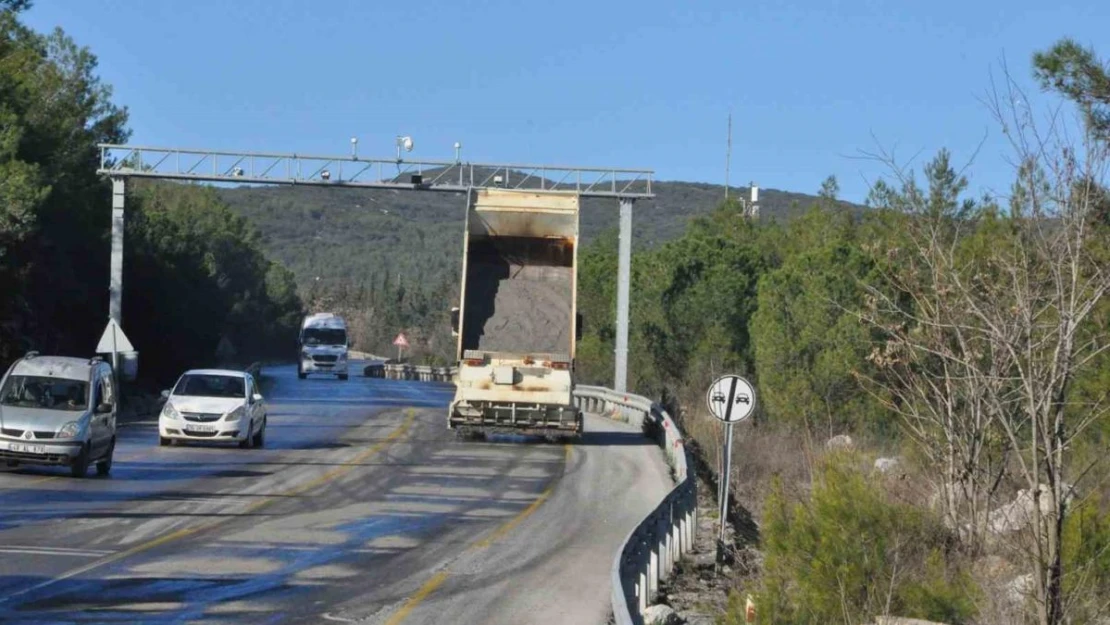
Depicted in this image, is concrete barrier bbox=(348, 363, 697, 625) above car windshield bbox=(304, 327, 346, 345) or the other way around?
the other way around

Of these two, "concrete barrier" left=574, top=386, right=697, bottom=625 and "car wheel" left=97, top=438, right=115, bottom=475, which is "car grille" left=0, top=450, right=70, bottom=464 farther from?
"concrete barrier" left=574, top=386, right=697, bottom=625

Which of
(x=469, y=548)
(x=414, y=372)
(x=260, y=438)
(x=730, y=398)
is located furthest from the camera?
(x=414, y=372)

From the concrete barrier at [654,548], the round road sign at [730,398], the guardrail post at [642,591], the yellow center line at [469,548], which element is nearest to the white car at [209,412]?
the yellow center line at [469,548]

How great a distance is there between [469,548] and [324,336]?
198ft

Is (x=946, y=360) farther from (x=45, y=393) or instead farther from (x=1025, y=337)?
(x=45, y=393)

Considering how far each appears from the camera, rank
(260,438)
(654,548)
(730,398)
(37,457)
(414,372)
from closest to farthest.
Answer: (654,548)
(730,398)
(37,457)
(260,438)
(414,372)

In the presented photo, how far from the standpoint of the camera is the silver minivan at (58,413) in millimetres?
24031

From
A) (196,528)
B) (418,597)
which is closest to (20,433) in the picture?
(196,528)

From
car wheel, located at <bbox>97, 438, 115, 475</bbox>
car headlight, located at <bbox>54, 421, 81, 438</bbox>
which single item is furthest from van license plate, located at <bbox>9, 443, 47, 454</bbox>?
car wheel, located at <bbox>97, 438, 115, 475</bbox>

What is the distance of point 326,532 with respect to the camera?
1919 cm

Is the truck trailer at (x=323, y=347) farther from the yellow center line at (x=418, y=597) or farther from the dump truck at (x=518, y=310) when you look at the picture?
the yellow center line at (x=418, y=597)

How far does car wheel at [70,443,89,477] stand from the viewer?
2420 centimetres

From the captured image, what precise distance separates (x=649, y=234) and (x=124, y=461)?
4863 inches

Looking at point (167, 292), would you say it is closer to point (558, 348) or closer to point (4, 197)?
point (4, 197)
